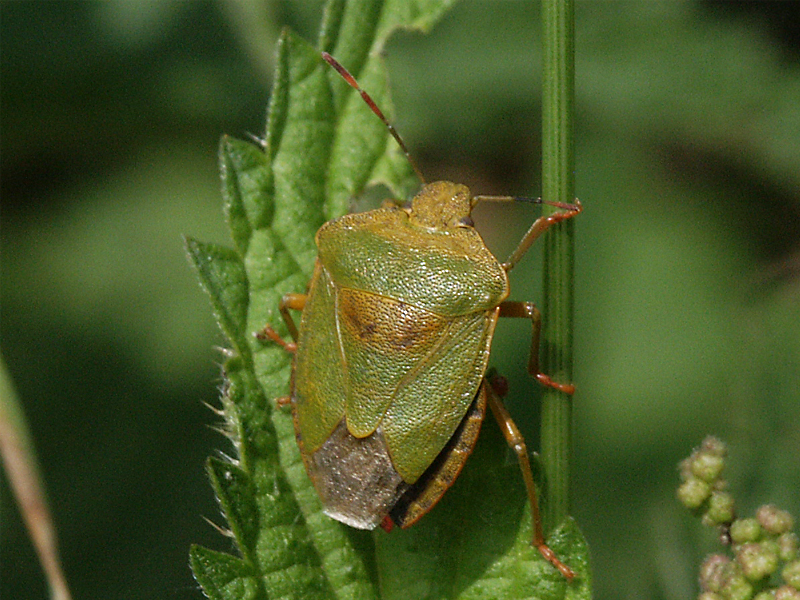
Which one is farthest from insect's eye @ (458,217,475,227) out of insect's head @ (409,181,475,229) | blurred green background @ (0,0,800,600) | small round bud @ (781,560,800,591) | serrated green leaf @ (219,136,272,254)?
blurred green background @ (0,0,800,600)

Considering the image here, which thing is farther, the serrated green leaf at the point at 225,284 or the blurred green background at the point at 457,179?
the blurred green background at the point at 457,179

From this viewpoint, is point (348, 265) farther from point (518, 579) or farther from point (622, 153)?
point (622, 153)

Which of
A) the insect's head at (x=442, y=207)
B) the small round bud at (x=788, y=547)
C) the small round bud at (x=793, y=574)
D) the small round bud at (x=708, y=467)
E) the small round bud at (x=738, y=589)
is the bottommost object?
the small round bud at (x=738, y=589)

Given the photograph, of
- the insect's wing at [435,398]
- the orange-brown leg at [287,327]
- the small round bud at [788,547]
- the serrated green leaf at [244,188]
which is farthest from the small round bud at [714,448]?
the serrated green leaf at [244,188]

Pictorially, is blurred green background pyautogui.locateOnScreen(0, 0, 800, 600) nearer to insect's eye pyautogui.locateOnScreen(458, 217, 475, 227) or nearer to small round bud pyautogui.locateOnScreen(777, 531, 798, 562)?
insect's eye pyautogui.locateOnScreen(458, 217, 475, 227)

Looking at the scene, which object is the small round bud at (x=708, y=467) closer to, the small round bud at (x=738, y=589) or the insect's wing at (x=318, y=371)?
the small round bud at (x=738, y=589)

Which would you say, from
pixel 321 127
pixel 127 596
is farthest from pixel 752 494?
pixel 127 596

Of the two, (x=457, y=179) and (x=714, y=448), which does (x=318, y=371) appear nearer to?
(x=714, y=448)
